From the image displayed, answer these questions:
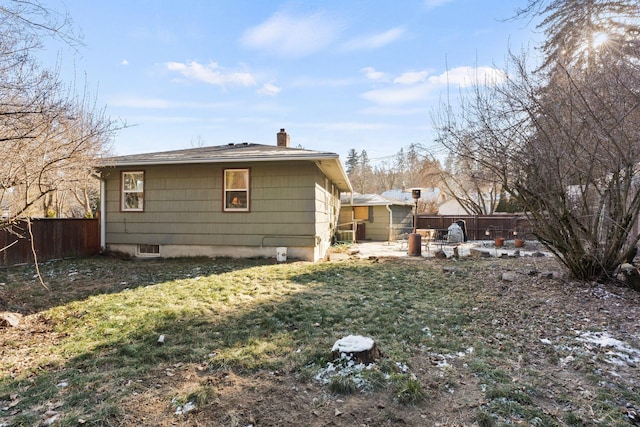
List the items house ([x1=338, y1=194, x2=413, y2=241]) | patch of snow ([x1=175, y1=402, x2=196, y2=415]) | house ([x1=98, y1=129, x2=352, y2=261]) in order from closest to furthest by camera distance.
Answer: patch of snow ([x1=175, y1=402, x2=196, y2=415]), house ([x1=98, y1=129, x2=352, y2=261]), house ([x1=338, y1=194, x2=413, y2=241])

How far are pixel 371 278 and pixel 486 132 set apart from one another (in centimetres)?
322

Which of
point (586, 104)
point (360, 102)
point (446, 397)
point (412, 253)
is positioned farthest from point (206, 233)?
point (360, 102)

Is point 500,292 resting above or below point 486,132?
below

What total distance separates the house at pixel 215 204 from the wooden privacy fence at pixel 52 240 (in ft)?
1.54

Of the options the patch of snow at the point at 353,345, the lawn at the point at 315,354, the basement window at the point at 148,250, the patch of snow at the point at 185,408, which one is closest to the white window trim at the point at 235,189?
the basement window at the point at 148,250

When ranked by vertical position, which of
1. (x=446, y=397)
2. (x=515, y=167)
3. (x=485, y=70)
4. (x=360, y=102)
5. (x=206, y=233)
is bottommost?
(x=446, y=397)

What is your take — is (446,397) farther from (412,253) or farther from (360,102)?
(360,102)

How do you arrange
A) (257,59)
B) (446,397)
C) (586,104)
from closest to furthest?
(446,397), (586,104), (257,59)

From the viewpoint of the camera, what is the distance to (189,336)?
3.40 metres

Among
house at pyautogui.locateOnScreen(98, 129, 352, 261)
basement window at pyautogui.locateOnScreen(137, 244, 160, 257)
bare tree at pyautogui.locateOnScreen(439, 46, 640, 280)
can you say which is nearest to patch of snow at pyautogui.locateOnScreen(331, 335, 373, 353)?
bare tree at pyautogui.locateOnScreen(439, 46, 640, 280)

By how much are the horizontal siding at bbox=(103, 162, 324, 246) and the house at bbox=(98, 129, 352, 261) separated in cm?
2

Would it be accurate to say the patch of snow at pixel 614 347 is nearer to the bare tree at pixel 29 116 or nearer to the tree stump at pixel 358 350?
the tree stump at pixel 358 350

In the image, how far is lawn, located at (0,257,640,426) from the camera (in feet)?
7.07

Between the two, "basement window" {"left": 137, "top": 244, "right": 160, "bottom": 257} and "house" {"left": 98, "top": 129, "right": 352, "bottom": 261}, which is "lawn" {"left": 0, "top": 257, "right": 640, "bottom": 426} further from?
"basement window" {"left": 137, "top": 244, "right": 160, "bottom": 257}
